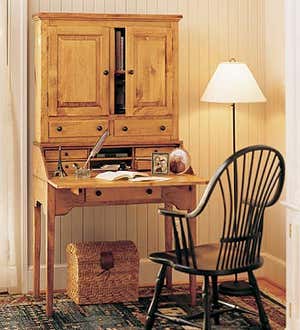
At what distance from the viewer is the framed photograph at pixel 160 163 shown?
15.9 feet

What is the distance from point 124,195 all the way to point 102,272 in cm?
60

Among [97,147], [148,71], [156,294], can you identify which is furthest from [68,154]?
[156,294]

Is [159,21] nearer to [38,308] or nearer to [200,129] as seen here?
[200,129]

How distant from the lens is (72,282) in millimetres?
4945

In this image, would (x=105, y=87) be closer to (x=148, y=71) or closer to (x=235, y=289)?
(x=148, y=71)

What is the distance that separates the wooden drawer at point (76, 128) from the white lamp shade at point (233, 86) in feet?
2.33

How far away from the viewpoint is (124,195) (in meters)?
4.55

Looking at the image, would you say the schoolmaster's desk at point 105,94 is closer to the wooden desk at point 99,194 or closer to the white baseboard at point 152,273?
the wooden desk at point 99,194

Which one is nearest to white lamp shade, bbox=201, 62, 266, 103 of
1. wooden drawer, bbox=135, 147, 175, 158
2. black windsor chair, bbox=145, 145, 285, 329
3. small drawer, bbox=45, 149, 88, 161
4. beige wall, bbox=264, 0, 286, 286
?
beige wall, bbox=264, 0, 286, 286

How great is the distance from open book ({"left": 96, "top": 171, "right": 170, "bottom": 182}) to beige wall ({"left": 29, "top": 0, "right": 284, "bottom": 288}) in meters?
0.65

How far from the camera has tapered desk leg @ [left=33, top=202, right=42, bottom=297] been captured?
4965mm

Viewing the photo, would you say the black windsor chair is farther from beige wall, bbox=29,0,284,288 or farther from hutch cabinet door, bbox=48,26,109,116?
beige wall, bbox=29,0,284,288

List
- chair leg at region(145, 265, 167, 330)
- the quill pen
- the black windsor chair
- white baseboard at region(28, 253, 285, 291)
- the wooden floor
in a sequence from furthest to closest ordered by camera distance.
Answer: white baseboard at region(28, 253, 285, 291), the wooden floor, the quill pen, chair leg at region(145, 265, 167, 330), the black windsor chair

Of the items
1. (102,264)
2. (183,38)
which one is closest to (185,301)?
(102,264)
